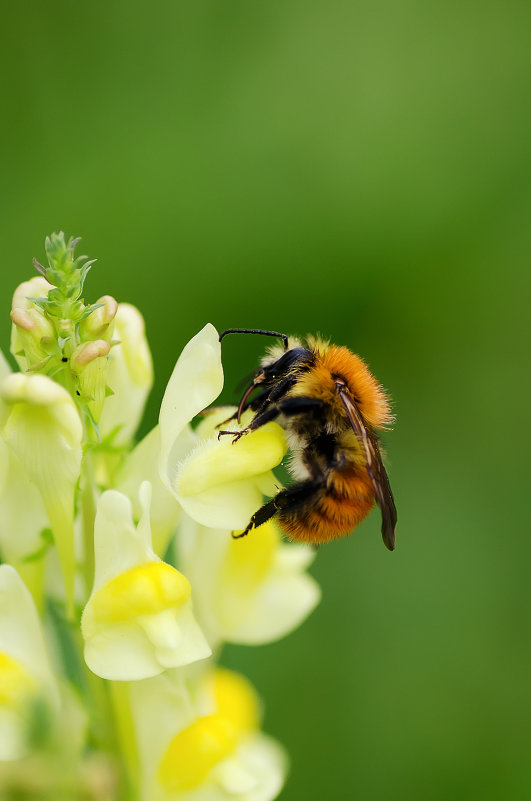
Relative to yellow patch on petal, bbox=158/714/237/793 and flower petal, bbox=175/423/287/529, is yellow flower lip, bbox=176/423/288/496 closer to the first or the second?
flower petal, bbox=175/423/287/529

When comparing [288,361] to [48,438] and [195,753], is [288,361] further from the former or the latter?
[195,753]

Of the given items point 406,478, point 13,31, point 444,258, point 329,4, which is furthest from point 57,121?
point 406,478

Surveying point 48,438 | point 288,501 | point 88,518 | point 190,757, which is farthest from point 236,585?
point 48,438

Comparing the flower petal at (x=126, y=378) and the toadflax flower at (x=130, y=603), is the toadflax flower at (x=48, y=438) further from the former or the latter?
the flower petal at (x=126, y=378)

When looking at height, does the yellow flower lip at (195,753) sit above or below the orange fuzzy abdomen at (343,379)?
below

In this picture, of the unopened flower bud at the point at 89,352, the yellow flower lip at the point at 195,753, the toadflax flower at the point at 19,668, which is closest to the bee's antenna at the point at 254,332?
the unopened flower bud at the point at 89,352

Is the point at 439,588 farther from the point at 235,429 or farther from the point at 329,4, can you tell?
the point at 329,4
